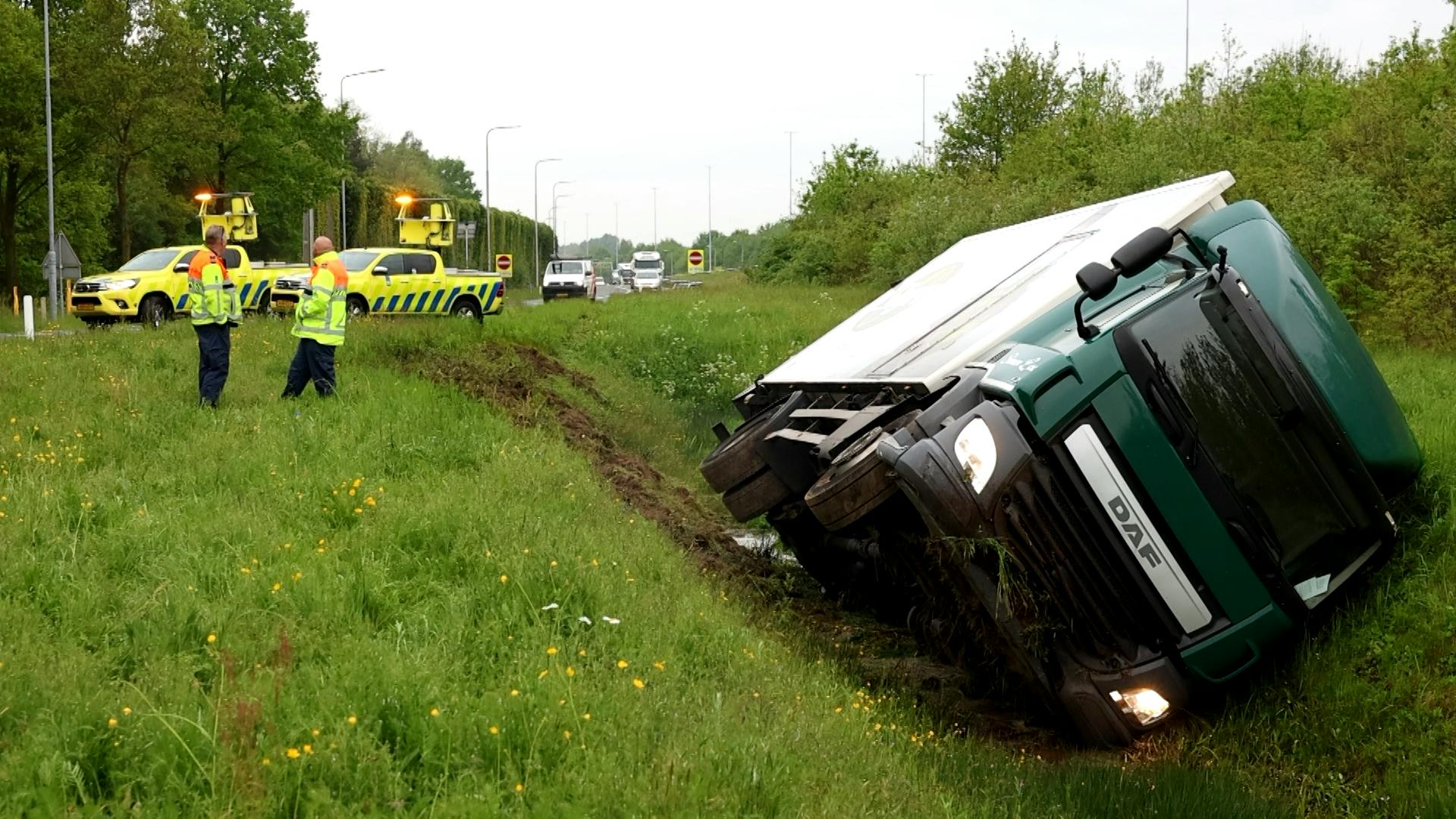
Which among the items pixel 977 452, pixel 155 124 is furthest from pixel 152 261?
pixel 977 452

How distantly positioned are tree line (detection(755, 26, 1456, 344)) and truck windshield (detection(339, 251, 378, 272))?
1093 cm

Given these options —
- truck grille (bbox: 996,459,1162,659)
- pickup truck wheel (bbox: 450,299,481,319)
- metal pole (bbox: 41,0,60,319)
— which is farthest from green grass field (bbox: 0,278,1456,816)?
metal pole (bbox: 41,0,60,319)

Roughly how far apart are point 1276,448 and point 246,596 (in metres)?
4.44

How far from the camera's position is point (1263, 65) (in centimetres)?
2714

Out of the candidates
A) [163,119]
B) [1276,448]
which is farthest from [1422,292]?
[163,119]

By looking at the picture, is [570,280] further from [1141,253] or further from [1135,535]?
[1135,535]

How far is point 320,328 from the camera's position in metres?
11.7

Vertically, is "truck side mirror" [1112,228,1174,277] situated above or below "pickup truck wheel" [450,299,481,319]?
below

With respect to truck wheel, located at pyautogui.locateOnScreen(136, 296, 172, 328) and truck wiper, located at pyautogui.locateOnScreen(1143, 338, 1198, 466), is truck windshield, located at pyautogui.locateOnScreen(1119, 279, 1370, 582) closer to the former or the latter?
truck wiper, located at pyautogui.locateOnScreen(1143, 338, 1198, 466)

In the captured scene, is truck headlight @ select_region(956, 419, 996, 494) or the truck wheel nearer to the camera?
truck headlight @ select_region(956, 419, 996, 494)

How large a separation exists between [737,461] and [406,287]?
18359 millimetres

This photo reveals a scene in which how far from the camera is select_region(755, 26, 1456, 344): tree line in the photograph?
42.2 ft

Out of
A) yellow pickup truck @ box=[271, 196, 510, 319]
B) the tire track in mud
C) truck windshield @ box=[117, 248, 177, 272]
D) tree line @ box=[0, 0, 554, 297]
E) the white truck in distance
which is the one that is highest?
tree line @ box=[0, 0, 554, 297]

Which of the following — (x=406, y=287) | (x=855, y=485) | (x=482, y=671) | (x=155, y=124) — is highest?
(x=155, y=124)
